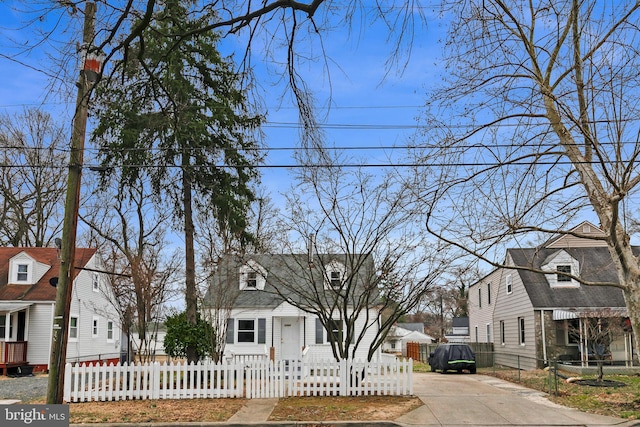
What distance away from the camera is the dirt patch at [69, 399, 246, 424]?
42.9 feet

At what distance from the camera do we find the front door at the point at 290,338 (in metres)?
30.5

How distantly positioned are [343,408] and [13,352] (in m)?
19.4

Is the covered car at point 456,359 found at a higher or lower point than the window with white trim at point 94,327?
lower

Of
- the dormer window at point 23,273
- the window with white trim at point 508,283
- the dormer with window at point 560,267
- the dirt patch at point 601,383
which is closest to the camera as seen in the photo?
the dirt patch at point 601,383

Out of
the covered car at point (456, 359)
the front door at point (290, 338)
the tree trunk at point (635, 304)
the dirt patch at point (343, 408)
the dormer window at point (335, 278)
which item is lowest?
the dirt patch at point (343, 408)

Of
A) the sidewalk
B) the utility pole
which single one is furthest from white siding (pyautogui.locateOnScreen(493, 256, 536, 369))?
the utility pole

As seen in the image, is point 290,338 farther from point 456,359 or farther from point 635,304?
point 635,304

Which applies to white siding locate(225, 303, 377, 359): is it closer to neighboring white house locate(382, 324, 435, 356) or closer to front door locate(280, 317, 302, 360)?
front door locate(280, 317, 302, 360)

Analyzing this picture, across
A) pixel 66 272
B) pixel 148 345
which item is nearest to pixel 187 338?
pixel 148 345

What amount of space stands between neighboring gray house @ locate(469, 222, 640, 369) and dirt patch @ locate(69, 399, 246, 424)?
14.8 m

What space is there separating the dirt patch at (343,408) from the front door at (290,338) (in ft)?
48.0

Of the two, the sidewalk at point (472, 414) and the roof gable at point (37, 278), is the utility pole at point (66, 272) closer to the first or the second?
the sidewalk at point (472, 414)

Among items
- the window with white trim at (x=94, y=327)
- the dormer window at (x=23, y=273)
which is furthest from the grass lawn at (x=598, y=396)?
the dormer window at (x=23, y=273)

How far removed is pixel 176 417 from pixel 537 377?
14809 millimetres
